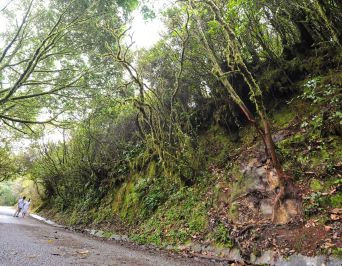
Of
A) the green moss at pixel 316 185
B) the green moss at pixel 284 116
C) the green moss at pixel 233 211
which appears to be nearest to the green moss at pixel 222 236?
the green moss at pixel 233 211

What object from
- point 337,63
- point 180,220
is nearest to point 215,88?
point 337,63

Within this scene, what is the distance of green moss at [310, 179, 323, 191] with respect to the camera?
6.43 meters

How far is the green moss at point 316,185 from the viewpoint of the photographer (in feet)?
21.1

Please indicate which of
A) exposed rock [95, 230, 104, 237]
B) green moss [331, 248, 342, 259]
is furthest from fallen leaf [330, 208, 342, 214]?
exposed rock [95, 230, 104, 237]

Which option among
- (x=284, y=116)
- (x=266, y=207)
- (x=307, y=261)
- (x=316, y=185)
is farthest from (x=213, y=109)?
(x=307, y=261)

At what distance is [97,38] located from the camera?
1132cm

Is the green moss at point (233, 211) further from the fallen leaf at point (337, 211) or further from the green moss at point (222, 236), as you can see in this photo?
the fallen leaf at point (337, 211)

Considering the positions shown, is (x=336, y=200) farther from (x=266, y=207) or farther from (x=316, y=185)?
(x=266, y=207)

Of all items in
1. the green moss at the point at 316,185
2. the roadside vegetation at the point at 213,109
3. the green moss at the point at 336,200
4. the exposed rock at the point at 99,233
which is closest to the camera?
the green moss at the point at 336,200

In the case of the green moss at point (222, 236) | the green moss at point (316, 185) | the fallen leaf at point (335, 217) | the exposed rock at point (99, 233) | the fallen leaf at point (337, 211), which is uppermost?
the green moss at point (316, 185)

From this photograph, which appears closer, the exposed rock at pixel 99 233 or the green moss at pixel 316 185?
the green moss at pixel 316 185

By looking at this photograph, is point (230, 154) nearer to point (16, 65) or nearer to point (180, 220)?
point (180, 220)

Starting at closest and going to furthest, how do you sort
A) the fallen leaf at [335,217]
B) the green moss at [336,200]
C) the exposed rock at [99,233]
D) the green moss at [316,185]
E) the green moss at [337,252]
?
the green moss at [337,252] → the fallen leaf at [335,217] → the green moss at [336,200] → the green moss at [316,185] → the exposed rock at [99,233]

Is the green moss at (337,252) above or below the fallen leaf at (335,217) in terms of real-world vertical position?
below
